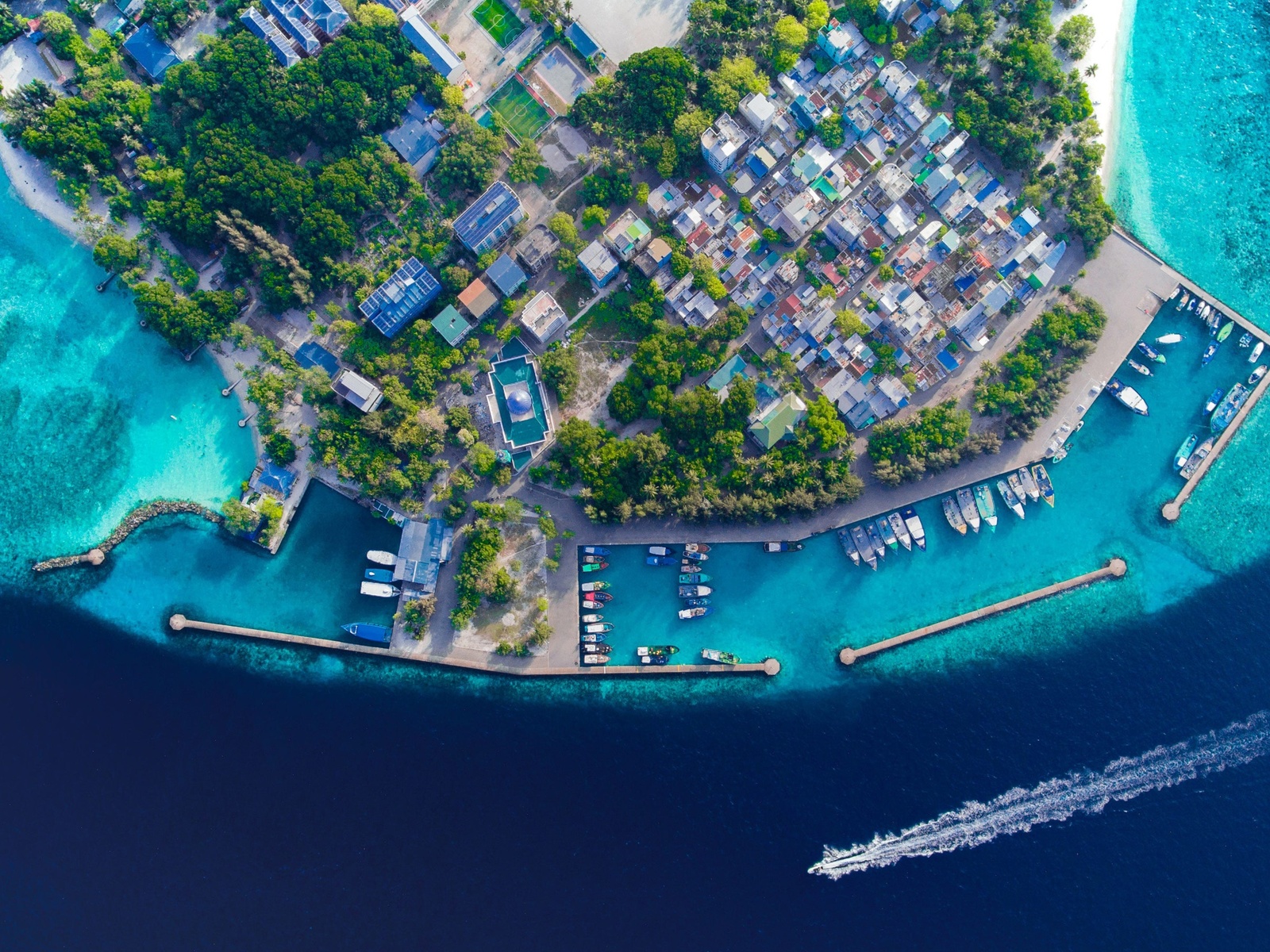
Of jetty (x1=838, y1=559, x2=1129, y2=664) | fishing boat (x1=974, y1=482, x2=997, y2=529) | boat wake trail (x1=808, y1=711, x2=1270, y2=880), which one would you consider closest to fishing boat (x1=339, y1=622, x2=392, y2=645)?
jetty (x1=838, y1=559, x2=1129, y2=664)

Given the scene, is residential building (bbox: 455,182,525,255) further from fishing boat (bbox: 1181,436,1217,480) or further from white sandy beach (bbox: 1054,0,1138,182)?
fishing boat (bbox: 1181,436,1217,480)

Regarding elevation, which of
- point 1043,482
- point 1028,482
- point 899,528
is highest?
point 899,528

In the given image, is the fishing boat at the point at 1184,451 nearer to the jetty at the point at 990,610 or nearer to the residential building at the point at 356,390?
the jetty at the point at 990,610

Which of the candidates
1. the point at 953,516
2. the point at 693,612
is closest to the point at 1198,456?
the point at 953,516

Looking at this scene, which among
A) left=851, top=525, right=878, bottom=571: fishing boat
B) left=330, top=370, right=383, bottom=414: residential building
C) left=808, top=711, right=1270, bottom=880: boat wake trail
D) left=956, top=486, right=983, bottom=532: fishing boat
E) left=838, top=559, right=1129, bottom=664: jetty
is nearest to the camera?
left=330, top=370, right=383, bottom=414: residential building

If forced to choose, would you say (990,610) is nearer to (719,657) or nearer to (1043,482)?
(1043,482)

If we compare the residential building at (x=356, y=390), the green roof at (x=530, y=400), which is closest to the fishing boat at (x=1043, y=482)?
the green roof at (x=530, y=400)
